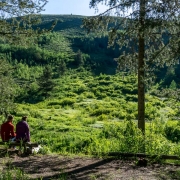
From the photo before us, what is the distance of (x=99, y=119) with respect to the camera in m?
32.8

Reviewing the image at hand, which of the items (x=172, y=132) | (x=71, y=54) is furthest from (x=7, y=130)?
(x=71, y=54)

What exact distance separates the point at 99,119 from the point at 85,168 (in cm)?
2510

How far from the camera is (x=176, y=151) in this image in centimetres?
884

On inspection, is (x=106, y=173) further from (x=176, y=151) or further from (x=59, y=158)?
(x=176, y=151)

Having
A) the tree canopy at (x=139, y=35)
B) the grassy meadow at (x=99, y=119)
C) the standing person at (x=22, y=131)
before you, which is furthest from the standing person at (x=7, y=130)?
the tree canopy at (x=139, y=35)

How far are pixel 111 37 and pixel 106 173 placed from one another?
5375 millimetres

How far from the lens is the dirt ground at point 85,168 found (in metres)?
6.77

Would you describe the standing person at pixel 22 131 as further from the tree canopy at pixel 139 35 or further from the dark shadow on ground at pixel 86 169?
the tree canopy at pixel 139 35

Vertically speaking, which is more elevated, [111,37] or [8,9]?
[8,9]

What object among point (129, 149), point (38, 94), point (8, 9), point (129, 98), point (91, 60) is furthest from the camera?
point (91, 60)

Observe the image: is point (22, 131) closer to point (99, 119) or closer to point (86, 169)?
point (86, 169)

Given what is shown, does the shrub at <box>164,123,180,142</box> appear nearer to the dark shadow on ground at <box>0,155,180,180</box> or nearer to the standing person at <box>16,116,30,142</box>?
the dark shadow on ground at <box>0,155,180,180</box>

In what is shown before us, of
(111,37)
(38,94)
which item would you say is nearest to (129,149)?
(111,37)

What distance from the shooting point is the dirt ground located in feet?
22.2
